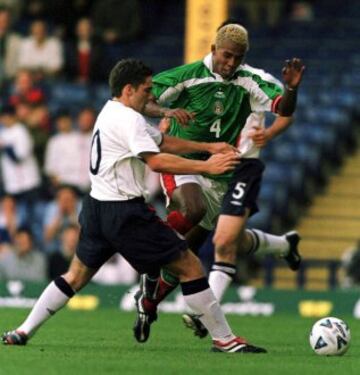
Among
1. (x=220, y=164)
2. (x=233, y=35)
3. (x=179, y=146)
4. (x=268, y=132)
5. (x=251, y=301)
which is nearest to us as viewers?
(x=220, y=164)

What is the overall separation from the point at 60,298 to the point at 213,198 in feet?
7.51

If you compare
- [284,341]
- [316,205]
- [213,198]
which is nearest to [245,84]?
[213,198]

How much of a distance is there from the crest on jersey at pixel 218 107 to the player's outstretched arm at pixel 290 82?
441 mm

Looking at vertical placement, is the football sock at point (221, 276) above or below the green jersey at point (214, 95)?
below

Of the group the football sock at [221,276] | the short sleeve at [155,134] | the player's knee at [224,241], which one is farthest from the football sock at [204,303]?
the player's knee at [224,241]

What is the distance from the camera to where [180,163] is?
11.0 m

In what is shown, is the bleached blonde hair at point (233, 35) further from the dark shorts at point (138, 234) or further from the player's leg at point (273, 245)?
the player's leg at point (273, 245)

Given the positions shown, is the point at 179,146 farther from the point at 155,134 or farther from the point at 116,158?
the point at 116,158

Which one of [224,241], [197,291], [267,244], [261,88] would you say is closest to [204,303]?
[197,291]

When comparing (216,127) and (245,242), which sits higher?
(216,127)

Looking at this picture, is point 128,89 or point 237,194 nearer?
point 128,89

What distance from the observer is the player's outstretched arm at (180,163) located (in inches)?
424

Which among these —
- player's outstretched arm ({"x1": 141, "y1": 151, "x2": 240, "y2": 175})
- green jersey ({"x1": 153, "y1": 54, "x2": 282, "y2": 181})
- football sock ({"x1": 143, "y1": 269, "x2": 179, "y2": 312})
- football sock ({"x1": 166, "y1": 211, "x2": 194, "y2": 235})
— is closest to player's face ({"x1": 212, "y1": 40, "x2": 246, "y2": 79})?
green jersey ({"x1": 153, "y1": 54, "x2": 282, "y2": 181})

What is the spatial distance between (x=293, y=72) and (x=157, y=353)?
221 centimetres
